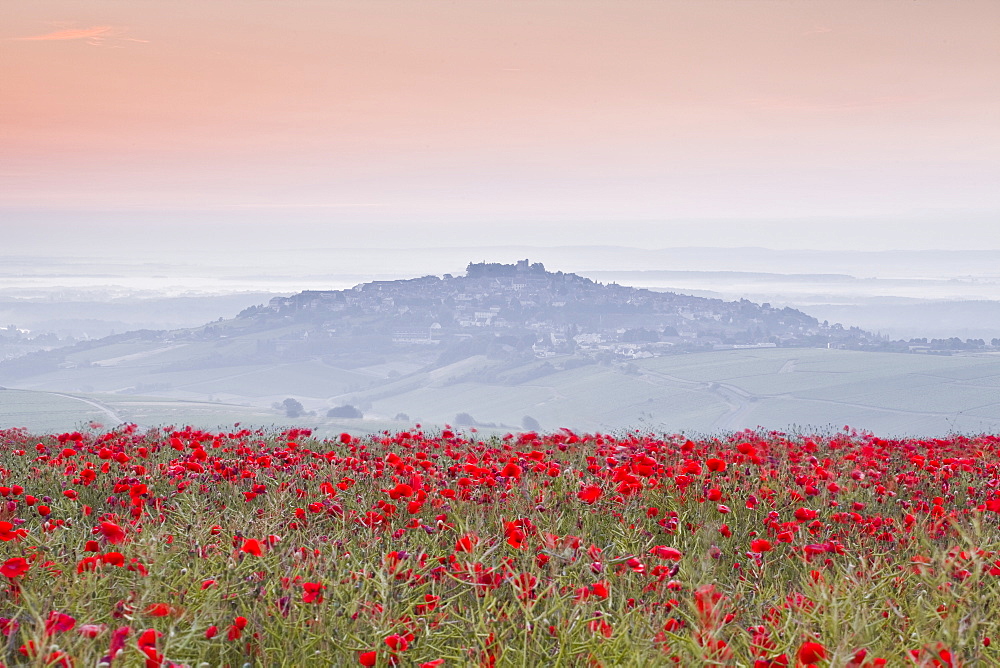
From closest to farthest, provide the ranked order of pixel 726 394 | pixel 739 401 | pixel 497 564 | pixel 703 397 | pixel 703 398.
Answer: pixel 497 564 < pixel 739 401 < pixel 703 398 < pixel 703 397 < pixel 726 394

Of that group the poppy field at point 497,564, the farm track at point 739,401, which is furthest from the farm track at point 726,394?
the poppy field at point 497,564

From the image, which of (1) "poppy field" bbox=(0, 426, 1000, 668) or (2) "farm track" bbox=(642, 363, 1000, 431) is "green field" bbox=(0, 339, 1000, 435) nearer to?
(2) "farm track" bbox=(642, 363, 1000, 431)

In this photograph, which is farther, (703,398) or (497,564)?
(703,398)

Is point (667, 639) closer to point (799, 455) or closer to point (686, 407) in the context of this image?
point (799, 455)

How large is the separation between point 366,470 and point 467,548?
334cm

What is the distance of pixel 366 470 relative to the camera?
23.3 ft

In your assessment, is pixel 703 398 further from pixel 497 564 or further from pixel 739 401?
pixel 497 564

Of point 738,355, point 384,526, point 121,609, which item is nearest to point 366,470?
point 384,526

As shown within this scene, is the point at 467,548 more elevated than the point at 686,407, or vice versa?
the point at 467,548

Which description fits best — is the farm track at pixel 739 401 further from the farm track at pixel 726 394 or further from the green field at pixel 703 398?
the green field at pixel 703 398

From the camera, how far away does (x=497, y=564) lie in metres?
4.60

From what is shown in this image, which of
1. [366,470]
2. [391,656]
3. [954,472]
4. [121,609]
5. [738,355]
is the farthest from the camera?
[738,355]

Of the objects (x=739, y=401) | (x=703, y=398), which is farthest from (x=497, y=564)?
(x=739, y=401)

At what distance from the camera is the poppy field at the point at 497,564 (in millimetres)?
3229
